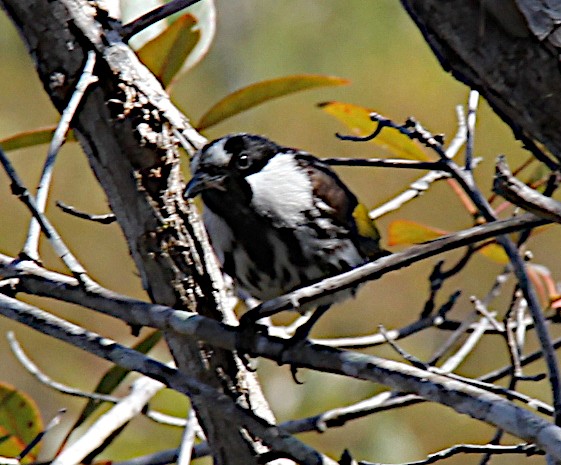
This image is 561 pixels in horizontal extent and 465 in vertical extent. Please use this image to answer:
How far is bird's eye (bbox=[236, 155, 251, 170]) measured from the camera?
2588 mm

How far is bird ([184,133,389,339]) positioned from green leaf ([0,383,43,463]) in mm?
752

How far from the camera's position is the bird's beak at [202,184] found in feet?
7.21

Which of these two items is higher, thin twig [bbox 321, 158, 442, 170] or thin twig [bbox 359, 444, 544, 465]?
thin twig [bbox 321, 158, 442, 170]

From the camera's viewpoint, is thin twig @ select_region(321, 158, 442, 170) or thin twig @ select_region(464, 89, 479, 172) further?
thin twig @ select_region(464, 89, 479, 172)

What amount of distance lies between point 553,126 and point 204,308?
993 millimetres

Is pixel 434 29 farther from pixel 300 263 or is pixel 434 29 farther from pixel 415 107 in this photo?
pixel 415 107

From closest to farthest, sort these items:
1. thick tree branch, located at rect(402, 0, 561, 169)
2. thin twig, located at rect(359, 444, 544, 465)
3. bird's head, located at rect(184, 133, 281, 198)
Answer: thick tree branch, located at rect(402, 0, 561, 169) < thin twig, located at rect(359, 444, 544, 465) < bird's head, located at rect(184, 133, 281, 198)

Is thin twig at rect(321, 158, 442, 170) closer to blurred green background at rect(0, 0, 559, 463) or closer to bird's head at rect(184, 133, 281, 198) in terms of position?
bird's head at rect(184, 133, 281, 198)

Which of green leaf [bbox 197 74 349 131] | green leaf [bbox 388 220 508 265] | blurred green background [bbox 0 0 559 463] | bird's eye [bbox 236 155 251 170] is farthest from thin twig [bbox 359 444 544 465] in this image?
blurred green background [bbox 0 0 559 463]

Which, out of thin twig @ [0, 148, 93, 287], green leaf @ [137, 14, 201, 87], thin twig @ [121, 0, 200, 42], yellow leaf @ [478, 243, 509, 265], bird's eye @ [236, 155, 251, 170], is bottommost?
yellow leaf @ [478, 243, 509, 265]

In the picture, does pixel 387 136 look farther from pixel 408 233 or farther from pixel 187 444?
pixel 187 444

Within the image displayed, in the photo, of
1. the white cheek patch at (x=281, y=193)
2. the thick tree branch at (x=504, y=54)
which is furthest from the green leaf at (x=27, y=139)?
the thick tree branch at (x=504, y=54)

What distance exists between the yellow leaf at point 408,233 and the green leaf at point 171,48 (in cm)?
83

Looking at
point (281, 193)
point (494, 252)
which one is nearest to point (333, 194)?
point (281, 193)
